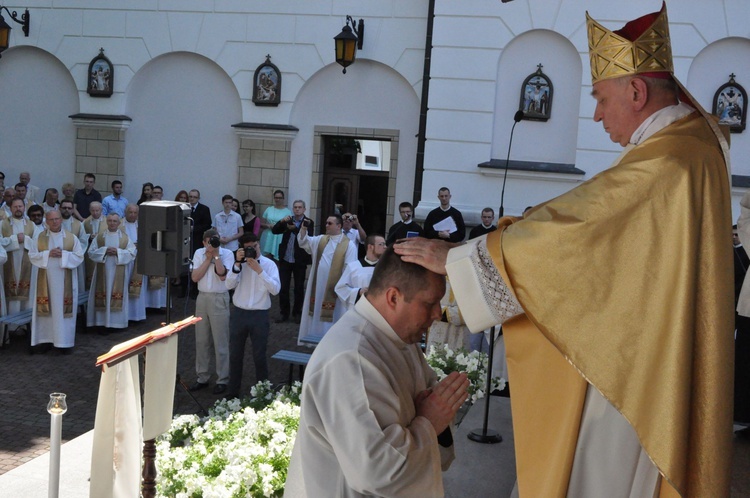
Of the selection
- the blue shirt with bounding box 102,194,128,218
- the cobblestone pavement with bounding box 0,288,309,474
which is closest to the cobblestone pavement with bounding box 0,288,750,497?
the cobblestone pavement with bounding box 0,288,309,474

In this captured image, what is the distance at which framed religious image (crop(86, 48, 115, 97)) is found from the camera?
1580 cm

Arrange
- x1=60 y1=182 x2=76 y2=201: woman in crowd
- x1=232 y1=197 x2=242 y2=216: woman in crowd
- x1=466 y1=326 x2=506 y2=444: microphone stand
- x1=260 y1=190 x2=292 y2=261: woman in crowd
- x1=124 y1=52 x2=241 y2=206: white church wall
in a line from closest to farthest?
x1=466 y1=326 x2=506 y2=444: microphone stand → x1=260 y1=190 x2=292 y2=261: woman in crowd → x1=232 y1=197 x2=242 y2=216: woman in crowd → x1=60 y1=182 x2=76 y2=201: woman in crowd → x1=124 y1=52 x2=241 y2=206: white church wall

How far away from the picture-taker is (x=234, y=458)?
13.5ft

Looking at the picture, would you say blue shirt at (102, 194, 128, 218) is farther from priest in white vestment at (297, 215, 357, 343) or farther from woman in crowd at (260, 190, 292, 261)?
priest in white vestment at (297, 215, 357, 343)

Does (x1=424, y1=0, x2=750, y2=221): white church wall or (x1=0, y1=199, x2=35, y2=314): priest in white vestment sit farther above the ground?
(x1=424, y1=0, x2=750, y2=221): white church wall

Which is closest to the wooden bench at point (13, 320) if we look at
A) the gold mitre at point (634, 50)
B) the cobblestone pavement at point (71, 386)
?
the cobblestone pavement at point (71, 386)

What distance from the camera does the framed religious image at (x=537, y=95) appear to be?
13492 millimetres

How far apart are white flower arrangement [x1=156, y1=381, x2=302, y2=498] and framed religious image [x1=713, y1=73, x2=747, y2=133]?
10079 millimetres

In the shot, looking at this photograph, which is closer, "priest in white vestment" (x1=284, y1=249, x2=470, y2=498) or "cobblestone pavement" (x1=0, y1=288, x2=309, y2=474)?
"priest in white vestment" (x1=284, y1=249, x2=470, y2=498)

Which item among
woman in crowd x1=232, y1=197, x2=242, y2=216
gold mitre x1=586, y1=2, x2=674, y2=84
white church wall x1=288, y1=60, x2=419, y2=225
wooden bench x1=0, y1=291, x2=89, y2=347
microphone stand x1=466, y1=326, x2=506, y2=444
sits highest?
white church wall x1=288, y1=60, x2=419, y2=225

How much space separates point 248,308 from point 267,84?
288 inches

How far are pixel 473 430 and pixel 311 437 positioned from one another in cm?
327

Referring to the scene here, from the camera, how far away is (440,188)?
1375cm

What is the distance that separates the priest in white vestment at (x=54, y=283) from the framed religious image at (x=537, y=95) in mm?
7029
